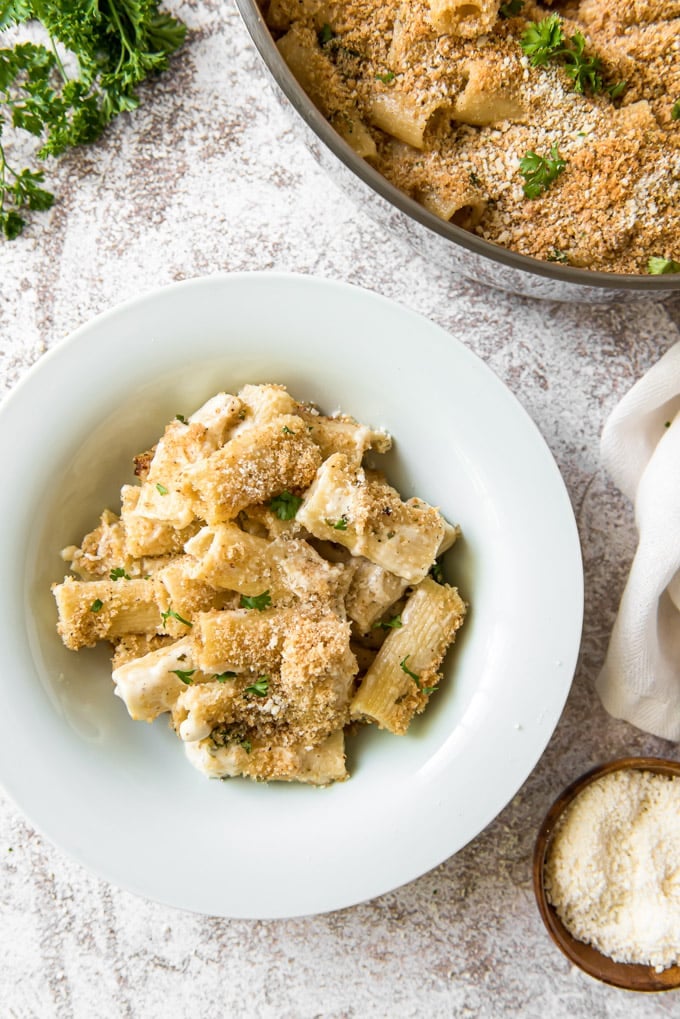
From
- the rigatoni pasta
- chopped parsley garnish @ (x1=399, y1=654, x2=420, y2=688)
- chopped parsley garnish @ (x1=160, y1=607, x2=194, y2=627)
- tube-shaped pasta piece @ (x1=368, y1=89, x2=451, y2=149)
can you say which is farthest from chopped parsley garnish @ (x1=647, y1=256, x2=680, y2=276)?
chopped parsley garnish @ (x1=160, y1=607, x2=194, y2=627)

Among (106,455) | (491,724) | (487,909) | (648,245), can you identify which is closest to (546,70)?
(648,245)

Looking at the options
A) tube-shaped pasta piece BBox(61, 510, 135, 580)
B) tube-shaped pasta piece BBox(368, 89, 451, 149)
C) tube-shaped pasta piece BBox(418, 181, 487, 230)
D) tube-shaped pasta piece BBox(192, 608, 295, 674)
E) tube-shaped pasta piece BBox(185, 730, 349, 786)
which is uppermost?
tube-shaped pasta piece BBox(368, 89, 451, 149)

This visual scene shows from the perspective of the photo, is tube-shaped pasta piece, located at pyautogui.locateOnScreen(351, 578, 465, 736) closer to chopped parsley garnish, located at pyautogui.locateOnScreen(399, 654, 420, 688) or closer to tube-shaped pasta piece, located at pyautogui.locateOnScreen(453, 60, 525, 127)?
chopped parsley garnish, located at pyautogui.locateOnScreen(399, 654, 420, 688)

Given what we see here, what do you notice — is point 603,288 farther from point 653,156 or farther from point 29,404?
point 29,404

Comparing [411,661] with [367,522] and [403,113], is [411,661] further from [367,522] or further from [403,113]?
[403,113]

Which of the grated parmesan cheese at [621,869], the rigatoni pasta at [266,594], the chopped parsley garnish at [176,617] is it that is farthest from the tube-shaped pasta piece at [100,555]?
the grated parmesan cheese at [621,869]

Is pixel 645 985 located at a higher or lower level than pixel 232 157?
lower

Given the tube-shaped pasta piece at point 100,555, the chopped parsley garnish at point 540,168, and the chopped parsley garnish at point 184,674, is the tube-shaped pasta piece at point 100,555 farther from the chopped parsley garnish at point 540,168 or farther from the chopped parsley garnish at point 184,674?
the chopped parsley garnish at point 540,168
